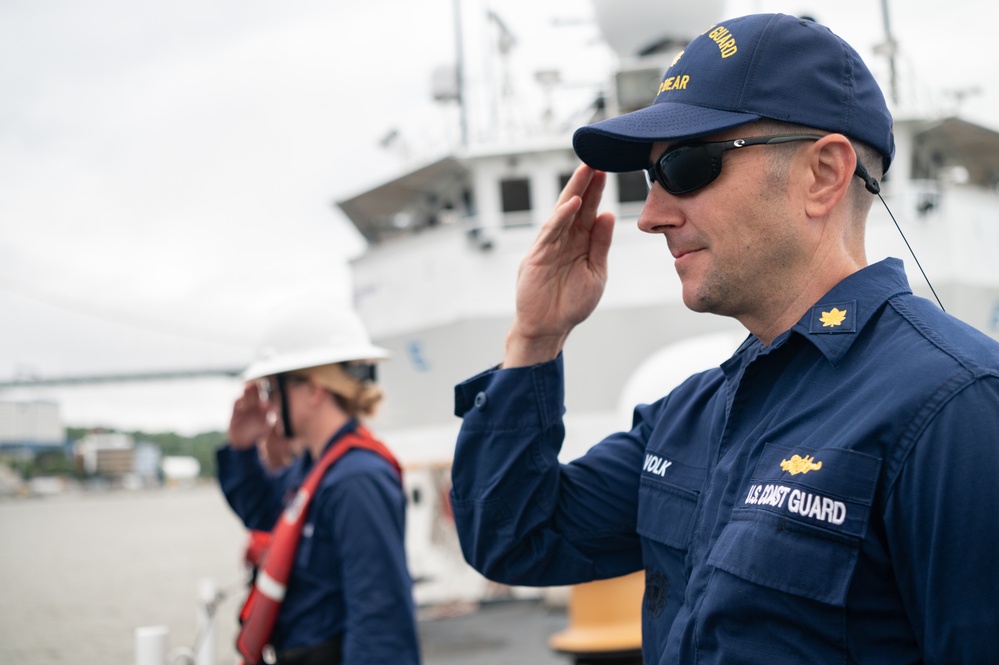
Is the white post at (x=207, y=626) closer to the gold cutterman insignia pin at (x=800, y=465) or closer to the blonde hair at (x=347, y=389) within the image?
the blonde hair at (x=347, y=389)

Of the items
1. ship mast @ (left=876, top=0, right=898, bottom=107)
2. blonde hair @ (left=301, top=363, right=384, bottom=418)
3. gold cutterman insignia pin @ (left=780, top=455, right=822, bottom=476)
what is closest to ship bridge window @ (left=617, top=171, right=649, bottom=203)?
ship mast @ (left=876, top=0, right=898, bottom=107)

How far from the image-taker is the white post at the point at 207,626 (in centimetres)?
378

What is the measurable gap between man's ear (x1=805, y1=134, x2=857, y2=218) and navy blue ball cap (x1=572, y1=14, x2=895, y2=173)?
3 centimetres

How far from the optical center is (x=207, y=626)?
3850 millimetres

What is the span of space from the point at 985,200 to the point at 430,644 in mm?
8903

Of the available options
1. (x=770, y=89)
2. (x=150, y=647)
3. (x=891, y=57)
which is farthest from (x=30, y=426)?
(x=770, y=89)

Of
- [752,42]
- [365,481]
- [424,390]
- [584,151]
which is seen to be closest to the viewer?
[752,42]

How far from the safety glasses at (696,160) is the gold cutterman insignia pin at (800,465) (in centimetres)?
41

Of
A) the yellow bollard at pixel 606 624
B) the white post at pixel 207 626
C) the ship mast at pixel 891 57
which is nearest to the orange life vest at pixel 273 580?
the white post at pixel 207 626

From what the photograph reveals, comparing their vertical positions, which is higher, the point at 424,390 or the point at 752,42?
the point at 752,42

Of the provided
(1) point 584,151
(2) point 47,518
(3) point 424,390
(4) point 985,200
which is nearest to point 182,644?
(3) point 424,390

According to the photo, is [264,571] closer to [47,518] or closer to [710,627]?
[710,627]

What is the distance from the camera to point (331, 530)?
8.92ft

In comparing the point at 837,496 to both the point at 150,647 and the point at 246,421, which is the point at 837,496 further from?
the point at 246,421
